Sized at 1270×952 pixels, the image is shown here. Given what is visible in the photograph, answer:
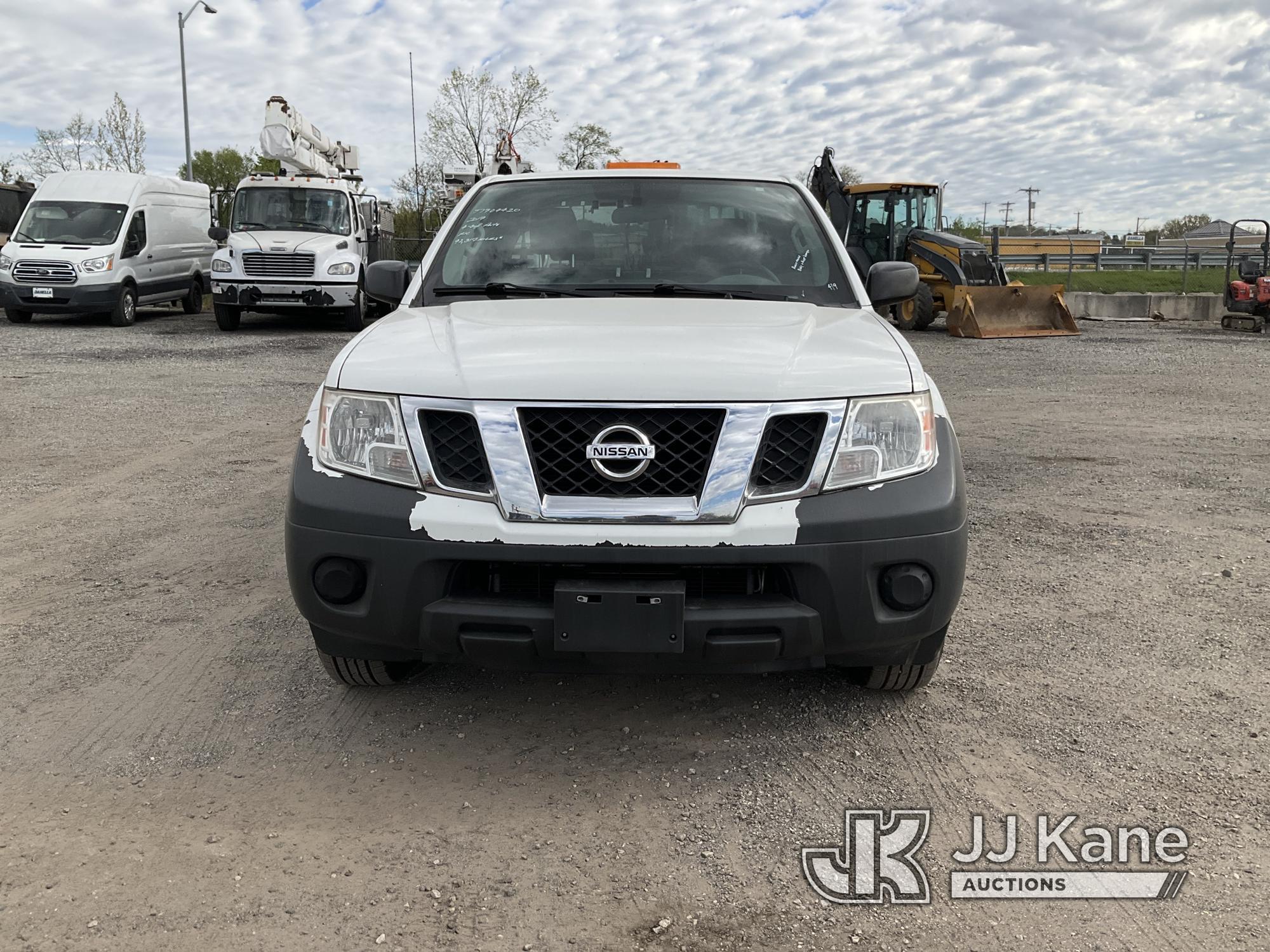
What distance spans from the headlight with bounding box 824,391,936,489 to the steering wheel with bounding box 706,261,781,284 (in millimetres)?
1194

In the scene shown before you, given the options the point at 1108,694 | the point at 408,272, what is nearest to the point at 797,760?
the point at 1108,694

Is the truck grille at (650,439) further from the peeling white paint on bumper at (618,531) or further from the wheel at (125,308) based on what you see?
the wheel at (125,308)

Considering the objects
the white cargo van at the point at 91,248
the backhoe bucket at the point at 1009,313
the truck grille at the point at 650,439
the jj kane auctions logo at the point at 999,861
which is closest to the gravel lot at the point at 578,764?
the jj kane auctions logo at the point at 999,861

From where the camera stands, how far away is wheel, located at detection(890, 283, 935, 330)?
63.7 ft

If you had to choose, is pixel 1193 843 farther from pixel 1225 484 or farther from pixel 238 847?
pixel 1225 484

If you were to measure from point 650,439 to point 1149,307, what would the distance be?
85.7ft

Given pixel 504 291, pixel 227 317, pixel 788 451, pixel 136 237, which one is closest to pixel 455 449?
pixel 788 451

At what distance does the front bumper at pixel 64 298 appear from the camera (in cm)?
1803

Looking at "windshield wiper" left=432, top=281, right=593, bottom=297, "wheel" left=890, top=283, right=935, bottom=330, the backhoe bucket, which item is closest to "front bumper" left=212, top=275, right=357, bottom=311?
"wheel" left=890, top=283, right=935, bottom=330

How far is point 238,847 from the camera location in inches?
101

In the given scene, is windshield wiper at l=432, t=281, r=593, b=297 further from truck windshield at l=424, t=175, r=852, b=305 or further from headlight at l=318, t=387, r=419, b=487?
headlight at l=318, t=387, r=419, b=487

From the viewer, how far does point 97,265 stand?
18.1 meters

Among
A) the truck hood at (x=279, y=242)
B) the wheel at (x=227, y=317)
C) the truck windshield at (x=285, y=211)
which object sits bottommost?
the wheel at (x=227, y=317)

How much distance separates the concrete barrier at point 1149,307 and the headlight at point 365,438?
84.1ft
